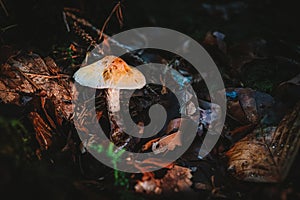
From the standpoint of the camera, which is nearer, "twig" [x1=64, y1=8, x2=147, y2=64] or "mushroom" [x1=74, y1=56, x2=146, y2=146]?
"mushroom" [x1=74, y1=56, x2=146, y2=146]

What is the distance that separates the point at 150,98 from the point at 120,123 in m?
0.42

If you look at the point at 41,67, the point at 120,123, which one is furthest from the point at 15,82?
the point at 120,123

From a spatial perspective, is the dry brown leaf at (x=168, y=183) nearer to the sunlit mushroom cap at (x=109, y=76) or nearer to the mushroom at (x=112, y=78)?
the mushroom at (x=112, y=78)

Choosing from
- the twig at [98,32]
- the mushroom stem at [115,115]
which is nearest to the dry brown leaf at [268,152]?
the mushroom stem at [115,115]

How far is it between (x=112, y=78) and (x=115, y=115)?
0.34m

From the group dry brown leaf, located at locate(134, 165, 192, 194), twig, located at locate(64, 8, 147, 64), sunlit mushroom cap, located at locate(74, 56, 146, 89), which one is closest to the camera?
dry brown leaf, located at locate(134, 165, 192, 194)

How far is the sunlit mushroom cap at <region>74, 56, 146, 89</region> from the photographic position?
219 cm

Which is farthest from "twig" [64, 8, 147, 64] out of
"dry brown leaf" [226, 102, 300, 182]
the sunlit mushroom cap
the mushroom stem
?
"dry brown leaf" [226, 102, 300, 182]

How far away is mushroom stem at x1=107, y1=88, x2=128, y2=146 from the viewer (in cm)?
225

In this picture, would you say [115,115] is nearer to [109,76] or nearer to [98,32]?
[109,76]

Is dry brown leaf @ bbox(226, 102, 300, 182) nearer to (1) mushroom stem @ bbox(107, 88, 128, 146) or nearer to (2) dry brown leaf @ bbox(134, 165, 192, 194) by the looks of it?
(2) dry brown leaf @ bbox(134, 165, 192, 194)

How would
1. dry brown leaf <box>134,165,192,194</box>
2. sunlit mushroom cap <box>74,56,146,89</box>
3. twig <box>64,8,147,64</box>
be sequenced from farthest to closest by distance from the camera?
1. twig <box>64,8,147,64</box>
2. sunlit mushroom cap <box>74,56,146,89</box>
3. dry brown leaf <box>134,165,192,194</box>

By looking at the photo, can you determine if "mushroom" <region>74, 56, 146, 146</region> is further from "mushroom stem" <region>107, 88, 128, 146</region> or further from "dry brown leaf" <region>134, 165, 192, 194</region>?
"dry brown leaf" <region>134, 165, 192, 194</region>

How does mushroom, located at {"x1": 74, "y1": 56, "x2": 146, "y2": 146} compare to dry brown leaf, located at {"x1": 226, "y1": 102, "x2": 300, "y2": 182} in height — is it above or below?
above
